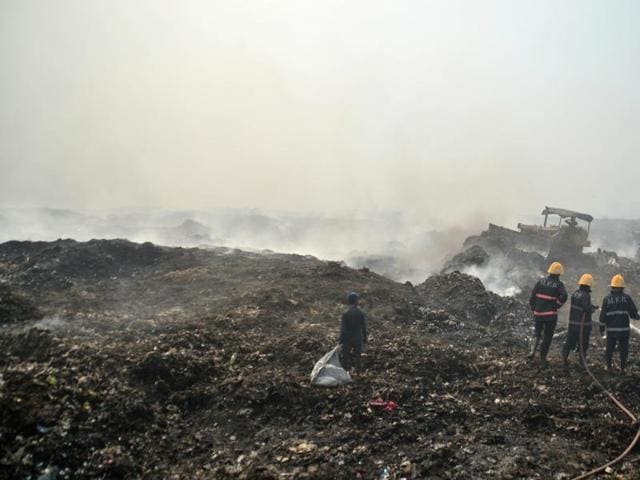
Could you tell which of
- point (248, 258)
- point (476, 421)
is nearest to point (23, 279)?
point (248, 258)

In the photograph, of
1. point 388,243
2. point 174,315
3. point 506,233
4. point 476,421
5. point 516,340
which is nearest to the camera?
point 476,421

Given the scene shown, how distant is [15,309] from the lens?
10.5m

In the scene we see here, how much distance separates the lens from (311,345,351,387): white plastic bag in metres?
7.14

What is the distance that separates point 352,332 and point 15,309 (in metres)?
8.38

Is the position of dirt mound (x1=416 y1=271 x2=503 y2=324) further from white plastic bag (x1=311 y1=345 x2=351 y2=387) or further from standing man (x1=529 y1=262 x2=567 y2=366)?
white plastic bag (x1=311 y1=345 x2=351 y2=387)

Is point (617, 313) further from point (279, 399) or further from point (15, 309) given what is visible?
point (15, 309)

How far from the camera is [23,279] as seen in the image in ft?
48.0

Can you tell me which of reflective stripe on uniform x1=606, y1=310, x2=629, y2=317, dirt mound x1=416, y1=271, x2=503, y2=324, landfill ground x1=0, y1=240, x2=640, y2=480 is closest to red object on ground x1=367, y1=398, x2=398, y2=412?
landfill ground x1=0, y1=240, x2=640, y2=480

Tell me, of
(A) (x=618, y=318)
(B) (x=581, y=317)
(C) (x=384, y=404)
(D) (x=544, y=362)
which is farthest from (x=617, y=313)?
(C) (x=384, y=404)

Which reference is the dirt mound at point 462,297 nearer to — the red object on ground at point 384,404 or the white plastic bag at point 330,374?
the white plastic bag at point 330,374

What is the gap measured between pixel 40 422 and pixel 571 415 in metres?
7.19

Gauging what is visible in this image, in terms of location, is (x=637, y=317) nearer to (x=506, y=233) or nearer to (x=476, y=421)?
(x=476, y=421)

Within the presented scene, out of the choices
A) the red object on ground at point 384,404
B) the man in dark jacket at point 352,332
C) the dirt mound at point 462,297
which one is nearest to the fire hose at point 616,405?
the red object on ground at point 384,404

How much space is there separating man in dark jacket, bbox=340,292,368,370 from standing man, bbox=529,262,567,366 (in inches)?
136
